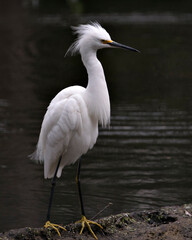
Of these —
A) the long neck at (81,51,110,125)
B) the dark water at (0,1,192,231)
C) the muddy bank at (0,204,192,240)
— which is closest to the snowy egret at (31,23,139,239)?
the long neck at (81,51,110,125)

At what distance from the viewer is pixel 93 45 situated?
16.7 ft

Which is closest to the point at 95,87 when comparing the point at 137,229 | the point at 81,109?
the point at 81,109

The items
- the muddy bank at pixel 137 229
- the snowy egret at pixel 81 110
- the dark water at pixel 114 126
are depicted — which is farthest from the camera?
the dark water at pixel 114 126

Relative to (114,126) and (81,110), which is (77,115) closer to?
(81,110)

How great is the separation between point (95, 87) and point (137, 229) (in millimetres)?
1345

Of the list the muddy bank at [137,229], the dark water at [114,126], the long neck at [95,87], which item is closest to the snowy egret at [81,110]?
the long neck at [95,87]

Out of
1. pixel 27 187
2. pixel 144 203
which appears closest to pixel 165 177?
pixel 144 203

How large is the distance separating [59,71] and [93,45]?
10.7m

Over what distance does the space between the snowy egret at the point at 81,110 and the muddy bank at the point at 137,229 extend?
33 cm

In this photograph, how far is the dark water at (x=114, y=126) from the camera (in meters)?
6.74

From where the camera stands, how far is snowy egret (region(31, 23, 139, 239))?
16.7ft

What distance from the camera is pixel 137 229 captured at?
15.7 feet

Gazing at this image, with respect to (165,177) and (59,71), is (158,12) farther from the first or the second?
(165,177)

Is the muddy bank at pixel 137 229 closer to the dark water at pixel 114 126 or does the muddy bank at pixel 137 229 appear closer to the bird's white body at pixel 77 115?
the bird's white body at pixel 77 115
